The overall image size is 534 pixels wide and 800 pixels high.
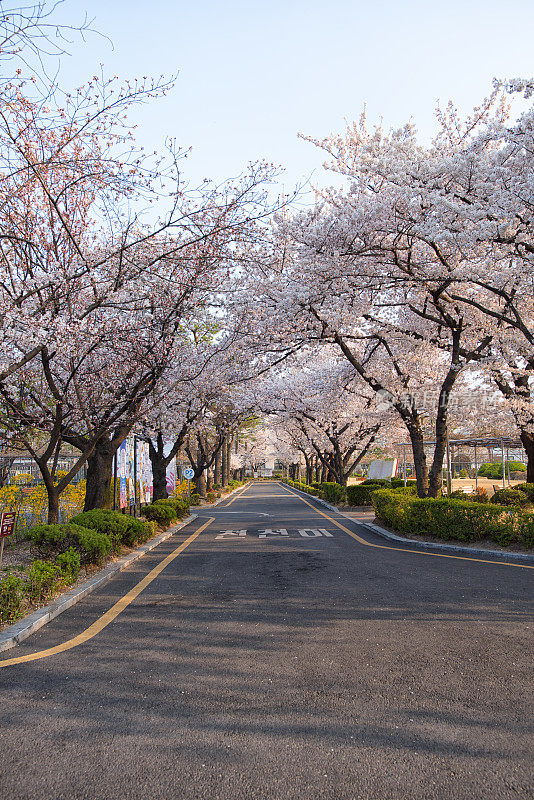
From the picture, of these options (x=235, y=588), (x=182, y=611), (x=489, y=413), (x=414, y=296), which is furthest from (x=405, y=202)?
(x=489, y=413)

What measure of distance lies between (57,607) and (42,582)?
401 millimetres

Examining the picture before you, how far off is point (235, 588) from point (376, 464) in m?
43.6

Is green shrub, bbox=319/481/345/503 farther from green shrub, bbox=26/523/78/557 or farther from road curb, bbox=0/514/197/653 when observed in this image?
green shrub, bbox=26/523/78/557

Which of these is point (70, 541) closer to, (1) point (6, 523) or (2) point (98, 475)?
(1) point (6, 523)

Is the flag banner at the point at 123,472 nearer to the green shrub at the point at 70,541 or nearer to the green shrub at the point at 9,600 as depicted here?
the green shrub at the point at 70,541

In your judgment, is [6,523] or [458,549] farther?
[458,549]

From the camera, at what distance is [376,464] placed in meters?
50.1

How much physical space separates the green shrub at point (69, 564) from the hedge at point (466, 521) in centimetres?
848

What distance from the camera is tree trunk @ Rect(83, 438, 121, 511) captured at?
40.3ft

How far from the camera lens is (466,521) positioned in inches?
484

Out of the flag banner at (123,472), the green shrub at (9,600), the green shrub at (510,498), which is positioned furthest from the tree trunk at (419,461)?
the green shrub at (9,600)

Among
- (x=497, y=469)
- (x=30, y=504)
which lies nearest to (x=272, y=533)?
(x=30, y=504)

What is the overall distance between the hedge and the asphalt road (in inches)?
162

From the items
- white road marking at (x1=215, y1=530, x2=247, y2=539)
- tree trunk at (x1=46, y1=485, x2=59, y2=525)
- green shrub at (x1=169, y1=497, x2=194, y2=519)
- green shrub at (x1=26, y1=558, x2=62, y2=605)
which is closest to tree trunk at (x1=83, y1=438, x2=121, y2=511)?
tree trunk at (x1=46, y1=485, x2=59, y2=525)
